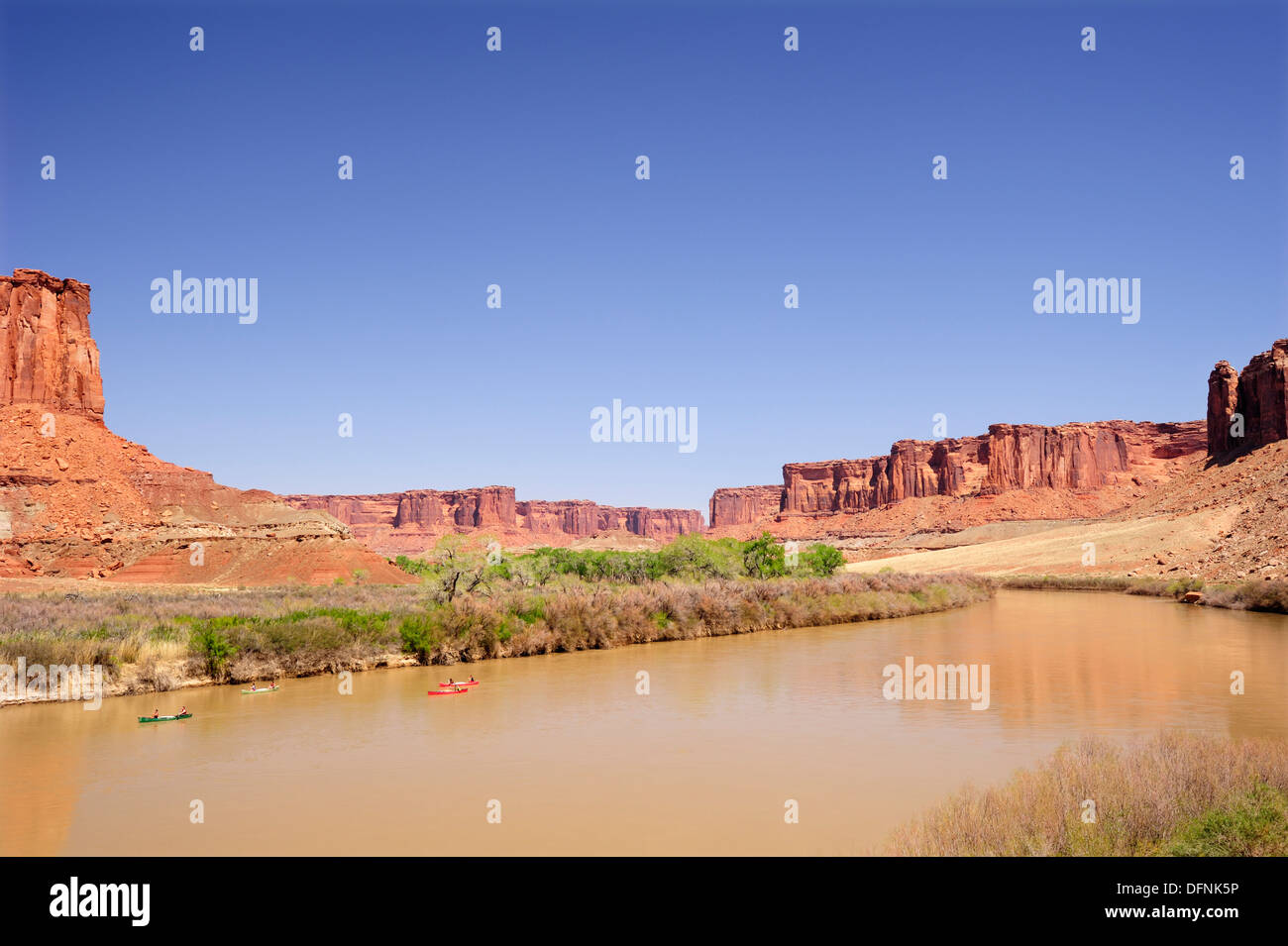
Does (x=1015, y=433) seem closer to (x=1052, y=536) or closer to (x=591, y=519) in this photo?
(x=1052, y=536)

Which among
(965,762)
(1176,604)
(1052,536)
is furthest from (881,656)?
(1052,536)

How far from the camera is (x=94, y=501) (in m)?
52.9

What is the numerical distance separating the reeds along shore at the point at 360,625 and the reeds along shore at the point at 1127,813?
46.7ft

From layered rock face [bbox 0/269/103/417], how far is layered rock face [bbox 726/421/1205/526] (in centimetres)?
10712

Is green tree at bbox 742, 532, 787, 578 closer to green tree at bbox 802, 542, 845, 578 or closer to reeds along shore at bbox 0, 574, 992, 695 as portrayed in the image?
green tree at bbox 802, 542, 845, 578

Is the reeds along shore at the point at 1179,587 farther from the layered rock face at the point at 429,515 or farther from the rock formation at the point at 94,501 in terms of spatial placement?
the layered rock face at the point at 429,515

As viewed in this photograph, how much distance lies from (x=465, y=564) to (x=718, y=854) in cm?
1792

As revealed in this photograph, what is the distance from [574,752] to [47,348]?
64.2m

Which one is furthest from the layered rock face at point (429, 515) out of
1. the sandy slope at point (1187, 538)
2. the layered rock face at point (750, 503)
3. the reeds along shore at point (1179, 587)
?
the reeds along shore at point (1179, 587)

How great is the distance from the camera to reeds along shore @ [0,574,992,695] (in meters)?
16.9

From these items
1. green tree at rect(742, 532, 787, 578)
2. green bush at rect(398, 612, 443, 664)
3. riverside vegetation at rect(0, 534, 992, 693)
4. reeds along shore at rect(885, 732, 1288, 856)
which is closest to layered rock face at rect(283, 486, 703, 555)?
green tree at rect(742, 532, 787, 578)

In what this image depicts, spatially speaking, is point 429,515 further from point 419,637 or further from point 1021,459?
point 419,637

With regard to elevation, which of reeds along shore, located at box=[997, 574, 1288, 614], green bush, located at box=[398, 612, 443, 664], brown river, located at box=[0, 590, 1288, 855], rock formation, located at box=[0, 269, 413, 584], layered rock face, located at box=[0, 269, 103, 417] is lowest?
reeds along shore, located at box=[997, 574, 1288, 614]

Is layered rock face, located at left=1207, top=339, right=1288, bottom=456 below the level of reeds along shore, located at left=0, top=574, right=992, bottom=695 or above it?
above
